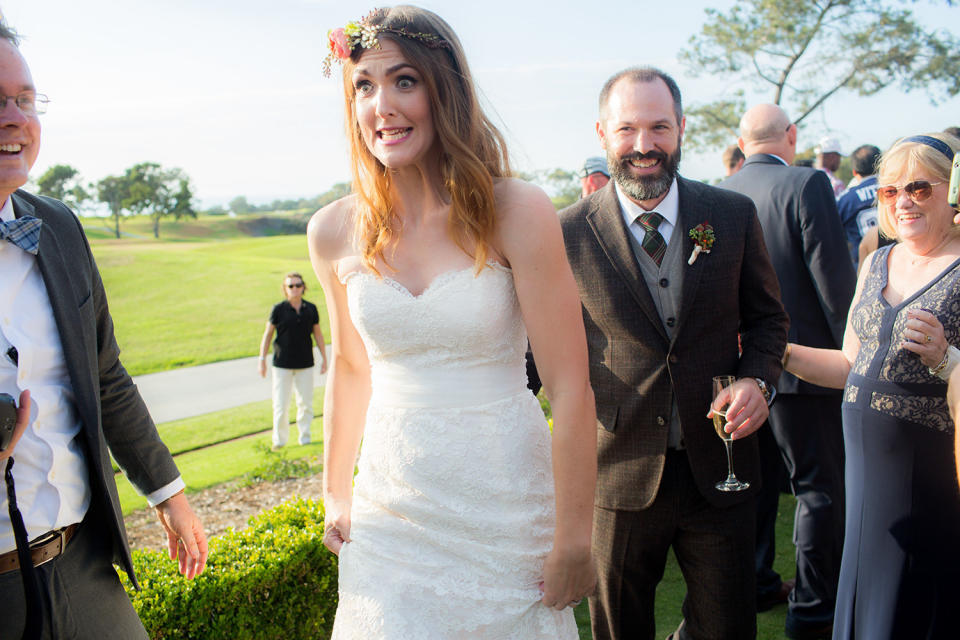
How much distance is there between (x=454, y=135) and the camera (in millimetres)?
2287

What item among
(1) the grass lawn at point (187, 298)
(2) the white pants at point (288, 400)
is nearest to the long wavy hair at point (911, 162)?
(2) the white pants at point (288, 400)

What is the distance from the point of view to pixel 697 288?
2.97m

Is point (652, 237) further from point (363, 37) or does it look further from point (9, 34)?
point (9, 34)

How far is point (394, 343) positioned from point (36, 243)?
107cm

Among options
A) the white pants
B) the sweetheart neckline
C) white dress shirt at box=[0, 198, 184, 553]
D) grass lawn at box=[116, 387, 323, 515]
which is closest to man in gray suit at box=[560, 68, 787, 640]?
the sweetheart neckline

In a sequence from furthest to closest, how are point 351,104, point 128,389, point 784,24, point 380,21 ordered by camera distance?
point 784,24
point 128,389
point 351,104
point 380,21

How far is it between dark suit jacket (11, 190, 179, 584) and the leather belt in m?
0.15

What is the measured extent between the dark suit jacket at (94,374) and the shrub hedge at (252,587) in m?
0.94

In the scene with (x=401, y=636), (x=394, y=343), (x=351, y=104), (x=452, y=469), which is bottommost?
→ (x=401, y=636)

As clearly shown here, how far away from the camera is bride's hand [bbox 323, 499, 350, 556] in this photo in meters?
2.48

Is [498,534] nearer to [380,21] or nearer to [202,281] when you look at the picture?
[380,21]

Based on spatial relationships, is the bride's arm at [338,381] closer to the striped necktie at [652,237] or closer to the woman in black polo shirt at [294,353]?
the striped necktie at [652,237]

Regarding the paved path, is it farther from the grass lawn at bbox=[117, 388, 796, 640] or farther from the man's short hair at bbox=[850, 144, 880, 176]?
the man's short hair at bbox=[850, 144, 880, 176]

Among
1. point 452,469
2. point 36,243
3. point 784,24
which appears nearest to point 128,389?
point 36,243
